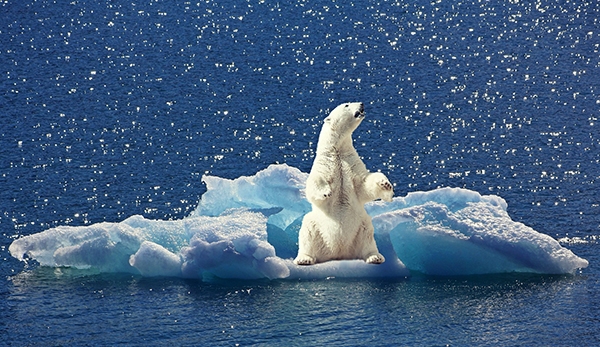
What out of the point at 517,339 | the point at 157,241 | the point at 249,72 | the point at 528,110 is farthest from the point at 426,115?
the point at 517,339

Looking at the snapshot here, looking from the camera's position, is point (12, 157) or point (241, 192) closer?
point (241, 192)

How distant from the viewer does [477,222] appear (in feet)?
59.6

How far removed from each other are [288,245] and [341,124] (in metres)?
2.56

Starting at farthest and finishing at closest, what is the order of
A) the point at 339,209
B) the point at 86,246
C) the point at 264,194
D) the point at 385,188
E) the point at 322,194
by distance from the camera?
the point at 264,194 < the point at 86,246 < the point at 339,209 < the point at 322,194 < the point at 385,188

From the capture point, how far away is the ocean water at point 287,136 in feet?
53.8

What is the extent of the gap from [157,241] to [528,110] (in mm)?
13871

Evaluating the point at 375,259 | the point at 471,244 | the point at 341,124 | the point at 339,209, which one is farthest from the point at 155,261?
the point at 471,244

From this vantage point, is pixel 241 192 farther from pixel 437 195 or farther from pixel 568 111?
pixel 568 111

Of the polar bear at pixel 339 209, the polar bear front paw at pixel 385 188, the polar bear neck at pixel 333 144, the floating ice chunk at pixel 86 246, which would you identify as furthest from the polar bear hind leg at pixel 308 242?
the floating ice chunk at pixel 86 246

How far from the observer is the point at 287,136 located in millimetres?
28094

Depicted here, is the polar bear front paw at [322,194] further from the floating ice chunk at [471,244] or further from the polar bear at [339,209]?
the floating ice chunk at [471,244]

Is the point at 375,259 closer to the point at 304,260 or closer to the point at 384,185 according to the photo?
the point at 304,260

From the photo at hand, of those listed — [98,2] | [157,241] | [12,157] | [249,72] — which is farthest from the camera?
[98,2]

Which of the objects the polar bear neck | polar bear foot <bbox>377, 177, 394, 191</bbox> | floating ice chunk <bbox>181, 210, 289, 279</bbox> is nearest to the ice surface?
floating ice chunk <bbox>181, 210, 289, 279</bbox>
